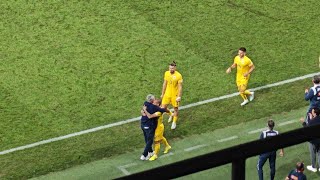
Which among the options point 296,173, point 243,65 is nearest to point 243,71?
point 243,65

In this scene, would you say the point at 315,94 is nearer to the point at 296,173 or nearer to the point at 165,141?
the point at 165,141

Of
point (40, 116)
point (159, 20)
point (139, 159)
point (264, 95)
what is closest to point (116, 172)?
point (139, 159)

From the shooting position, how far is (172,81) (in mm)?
15305

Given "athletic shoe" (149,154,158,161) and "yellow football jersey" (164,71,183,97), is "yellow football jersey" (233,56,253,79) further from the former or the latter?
"athletic shoe" (149,154,158,161)

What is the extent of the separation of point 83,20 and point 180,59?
3156 mm

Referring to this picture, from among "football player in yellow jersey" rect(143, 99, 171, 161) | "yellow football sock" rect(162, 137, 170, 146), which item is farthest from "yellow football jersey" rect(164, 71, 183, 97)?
"yellow football sock" rect(162, 137, 170, 146)

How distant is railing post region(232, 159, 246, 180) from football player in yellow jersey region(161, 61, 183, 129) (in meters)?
12.3

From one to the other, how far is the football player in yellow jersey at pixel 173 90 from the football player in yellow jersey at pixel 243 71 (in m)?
1.44

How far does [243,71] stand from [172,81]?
68.1 inches

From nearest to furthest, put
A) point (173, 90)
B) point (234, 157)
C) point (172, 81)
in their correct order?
point (234, 157)
point (172, 81)
point (173, 90)

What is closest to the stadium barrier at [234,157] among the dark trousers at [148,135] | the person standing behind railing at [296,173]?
the person standing behind railing at [296,173]

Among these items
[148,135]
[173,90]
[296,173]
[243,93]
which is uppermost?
[243,93]

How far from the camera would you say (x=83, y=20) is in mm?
19969

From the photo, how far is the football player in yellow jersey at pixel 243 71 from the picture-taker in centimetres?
1591
